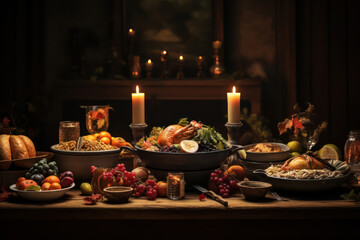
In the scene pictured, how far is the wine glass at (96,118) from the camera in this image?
6.63ft

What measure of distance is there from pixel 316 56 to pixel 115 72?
2.36 meters

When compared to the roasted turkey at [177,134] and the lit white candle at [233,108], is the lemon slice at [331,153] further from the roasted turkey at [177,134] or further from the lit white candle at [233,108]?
the roasted turkey at [177,134]

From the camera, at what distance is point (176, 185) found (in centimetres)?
151

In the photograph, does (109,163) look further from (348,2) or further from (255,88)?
(348,2)

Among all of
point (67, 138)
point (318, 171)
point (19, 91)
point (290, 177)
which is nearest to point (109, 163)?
point (67, 138)

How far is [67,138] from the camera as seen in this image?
1888 mm

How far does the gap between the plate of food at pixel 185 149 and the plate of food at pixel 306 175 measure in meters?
0.19

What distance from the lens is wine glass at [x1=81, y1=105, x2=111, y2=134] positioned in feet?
6.63

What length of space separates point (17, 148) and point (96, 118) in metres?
0.45

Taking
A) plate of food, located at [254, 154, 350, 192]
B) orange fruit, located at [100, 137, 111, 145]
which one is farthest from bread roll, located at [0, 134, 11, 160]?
plate of food, located at [254, 154, 350, 192]

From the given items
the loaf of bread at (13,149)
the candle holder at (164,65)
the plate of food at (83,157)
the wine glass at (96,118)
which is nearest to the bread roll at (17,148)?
the loaf of bread at (13,149)

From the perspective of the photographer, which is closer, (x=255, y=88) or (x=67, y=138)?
(x=67, y=138)

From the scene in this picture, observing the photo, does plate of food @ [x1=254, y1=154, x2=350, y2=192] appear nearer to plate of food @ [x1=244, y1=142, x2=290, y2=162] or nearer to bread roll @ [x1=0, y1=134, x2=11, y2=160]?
plate of food @ [x1=244, y1=142, x2=290, y2=162]
